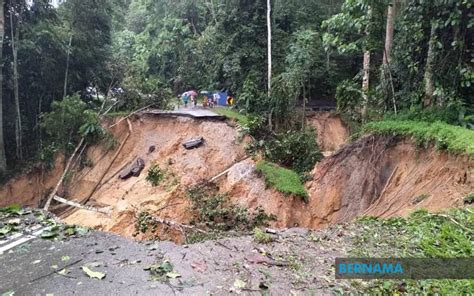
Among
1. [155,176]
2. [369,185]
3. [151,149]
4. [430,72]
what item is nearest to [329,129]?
[151,149]

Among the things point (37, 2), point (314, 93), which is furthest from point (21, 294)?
point (314, 93)

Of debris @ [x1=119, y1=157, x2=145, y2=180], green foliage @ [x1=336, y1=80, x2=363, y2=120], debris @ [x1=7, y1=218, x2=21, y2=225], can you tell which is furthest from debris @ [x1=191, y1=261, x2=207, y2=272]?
debris @ [x1=119, y1=157, x2=145, y2=180]

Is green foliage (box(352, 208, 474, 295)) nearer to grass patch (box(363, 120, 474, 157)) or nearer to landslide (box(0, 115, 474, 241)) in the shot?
landslide (box(0, 115, 474, 241))

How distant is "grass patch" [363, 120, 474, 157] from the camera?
6637 mm

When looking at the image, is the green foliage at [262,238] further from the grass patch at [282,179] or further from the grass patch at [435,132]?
the grass patch at [282,179]

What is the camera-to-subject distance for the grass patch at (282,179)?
11359 mm

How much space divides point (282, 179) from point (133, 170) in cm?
636

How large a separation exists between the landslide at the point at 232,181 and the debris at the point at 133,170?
0.27 meters

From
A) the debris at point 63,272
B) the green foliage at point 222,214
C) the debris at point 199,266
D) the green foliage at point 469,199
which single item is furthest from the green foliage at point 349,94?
the debris at point 63,272

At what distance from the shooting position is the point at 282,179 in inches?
465

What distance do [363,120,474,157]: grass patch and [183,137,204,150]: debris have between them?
Result: 22.8 ft

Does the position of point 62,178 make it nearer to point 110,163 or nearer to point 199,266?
point 110,163

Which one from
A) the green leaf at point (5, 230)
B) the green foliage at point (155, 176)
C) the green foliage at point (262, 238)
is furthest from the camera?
the green foliage at point (155, 176)
